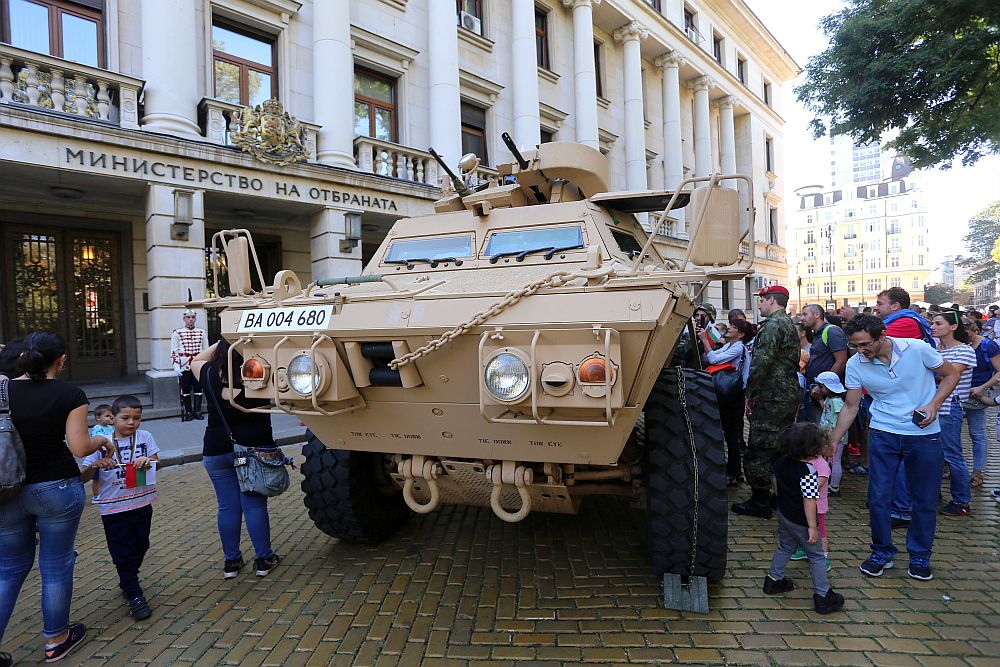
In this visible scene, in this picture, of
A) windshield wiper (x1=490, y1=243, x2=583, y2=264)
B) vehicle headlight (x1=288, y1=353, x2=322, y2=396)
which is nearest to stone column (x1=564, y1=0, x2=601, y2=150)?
windshield wiper (x1=490, y1=243, x2=583, y2=264)

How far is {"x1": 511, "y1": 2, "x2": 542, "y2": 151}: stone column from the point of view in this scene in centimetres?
1490

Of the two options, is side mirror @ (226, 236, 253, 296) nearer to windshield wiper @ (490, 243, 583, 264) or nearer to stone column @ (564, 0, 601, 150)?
windshield wiper @ (490, 243, 583, 264)

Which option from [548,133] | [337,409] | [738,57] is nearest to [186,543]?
[337,409]

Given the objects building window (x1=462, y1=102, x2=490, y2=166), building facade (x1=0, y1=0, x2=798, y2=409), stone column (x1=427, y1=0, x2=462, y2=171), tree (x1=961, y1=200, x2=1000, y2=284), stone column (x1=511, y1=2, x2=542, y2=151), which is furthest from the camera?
tree (x1=961, y1=200, x2=1000, y2=284)

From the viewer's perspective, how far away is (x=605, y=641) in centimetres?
287

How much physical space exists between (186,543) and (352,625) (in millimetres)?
2028

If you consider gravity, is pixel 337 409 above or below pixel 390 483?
above

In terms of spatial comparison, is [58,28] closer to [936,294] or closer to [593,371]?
[593,371]

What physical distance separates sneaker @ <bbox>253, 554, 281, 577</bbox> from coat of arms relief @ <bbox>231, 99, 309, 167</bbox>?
809 cm

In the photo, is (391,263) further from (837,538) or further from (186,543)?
(837,538)

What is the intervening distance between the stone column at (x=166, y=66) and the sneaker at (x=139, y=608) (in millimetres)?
8101

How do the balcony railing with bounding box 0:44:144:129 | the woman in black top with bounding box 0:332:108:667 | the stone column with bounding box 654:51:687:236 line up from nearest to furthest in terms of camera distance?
the woman in black top with bounding box 0:332:108:667
the balcony railing with bounding box 0:44:144:129
the stone column with bounding box 654:51:687:236

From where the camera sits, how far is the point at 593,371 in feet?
7.77

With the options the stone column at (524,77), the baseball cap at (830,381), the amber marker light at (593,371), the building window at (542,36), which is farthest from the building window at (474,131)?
the amber marker light at (593,371)
